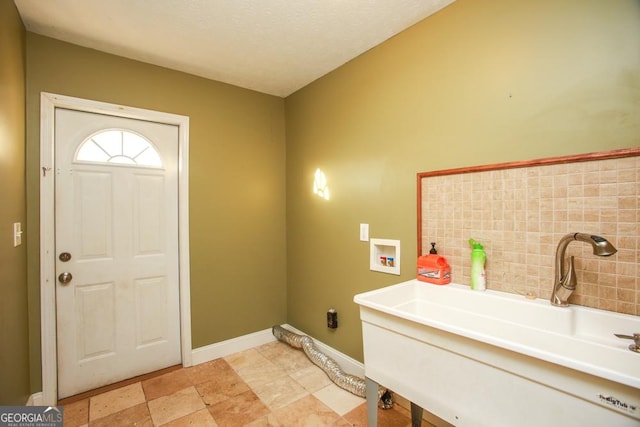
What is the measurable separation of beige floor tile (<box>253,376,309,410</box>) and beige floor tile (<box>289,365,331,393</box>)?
4 cm

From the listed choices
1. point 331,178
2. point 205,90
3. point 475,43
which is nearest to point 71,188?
point 205,90

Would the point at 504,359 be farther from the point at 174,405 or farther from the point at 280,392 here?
the point at 174,405

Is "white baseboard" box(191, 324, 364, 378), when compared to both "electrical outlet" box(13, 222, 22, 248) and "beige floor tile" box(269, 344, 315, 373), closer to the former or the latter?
"beige floor tile" box(269, 344, 315, 373)

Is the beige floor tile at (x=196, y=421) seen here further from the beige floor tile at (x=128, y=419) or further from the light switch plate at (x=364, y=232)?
the light switch plate at (x=364, y=232)

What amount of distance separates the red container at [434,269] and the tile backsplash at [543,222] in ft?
0.17

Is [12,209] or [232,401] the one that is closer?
[12,209]

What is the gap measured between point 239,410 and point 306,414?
1.48 feet

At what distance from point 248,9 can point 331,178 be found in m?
1.33

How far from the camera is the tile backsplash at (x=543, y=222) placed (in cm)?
117

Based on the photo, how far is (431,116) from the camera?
5.97ft

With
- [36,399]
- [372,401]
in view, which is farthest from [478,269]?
[36,399]

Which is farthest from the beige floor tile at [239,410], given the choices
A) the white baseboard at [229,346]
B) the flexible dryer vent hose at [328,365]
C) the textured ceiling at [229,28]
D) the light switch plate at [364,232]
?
the textured ceiling at [229,28]

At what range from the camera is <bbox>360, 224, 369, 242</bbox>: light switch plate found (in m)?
2.24

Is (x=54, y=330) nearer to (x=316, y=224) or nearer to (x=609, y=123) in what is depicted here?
(x=316, y=224)
